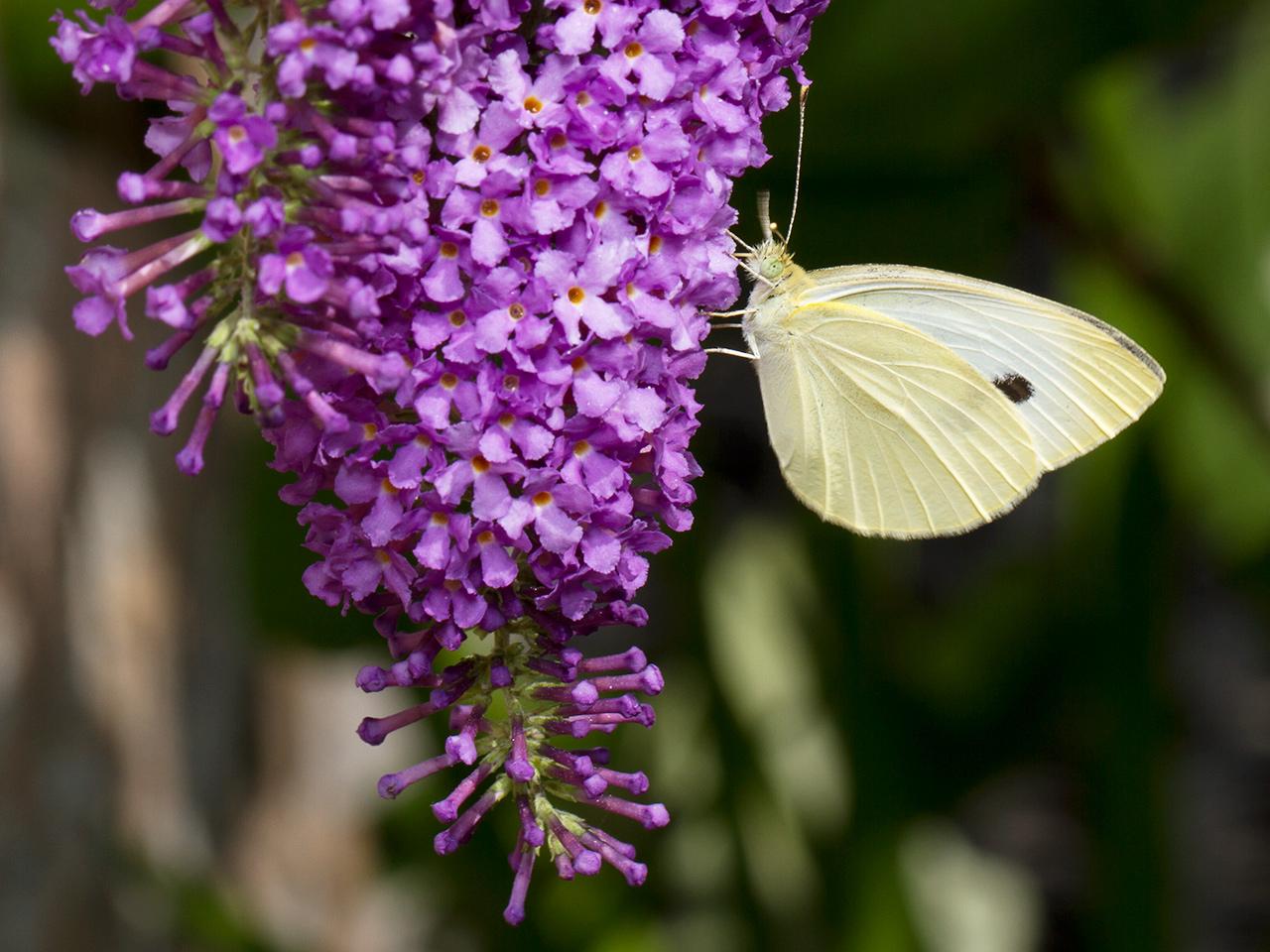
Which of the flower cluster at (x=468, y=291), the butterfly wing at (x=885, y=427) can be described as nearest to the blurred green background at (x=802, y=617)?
the butterfly wing at (x=885, y=427)

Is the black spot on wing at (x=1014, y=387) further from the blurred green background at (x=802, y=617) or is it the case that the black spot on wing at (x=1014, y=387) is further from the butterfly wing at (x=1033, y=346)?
the blurred green background at (x=802, y=617)

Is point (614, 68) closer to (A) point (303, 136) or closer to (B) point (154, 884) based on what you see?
(A) point (303, 136)

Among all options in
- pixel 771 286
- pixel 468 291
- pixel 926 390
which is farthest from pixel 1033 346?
pixel 468 291

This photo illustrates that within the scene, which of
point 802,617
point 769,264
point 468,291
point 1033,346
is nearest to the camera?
point 468,291

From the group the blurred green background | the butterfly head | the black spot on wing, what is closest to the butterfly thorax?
the butterfly head

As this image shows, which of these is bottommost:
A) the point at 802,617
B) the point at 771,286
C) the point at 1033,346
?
the point at 802,617

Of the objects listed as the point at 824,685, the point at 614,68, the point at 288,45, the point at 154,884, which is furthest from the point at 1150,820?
the point at 288,45

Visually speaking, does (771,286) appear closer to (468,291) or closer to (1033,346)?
(1033,346)
